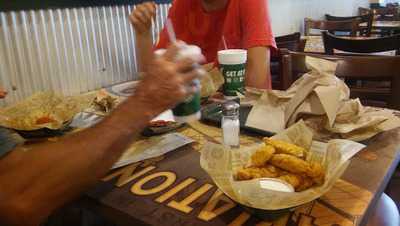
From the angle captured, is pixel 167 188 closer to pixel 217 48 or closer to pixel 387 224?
pixel 387 224

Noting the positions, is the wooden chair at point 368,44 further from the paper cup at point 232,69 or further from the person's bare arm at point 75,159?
the person's bare arm at point 75,159

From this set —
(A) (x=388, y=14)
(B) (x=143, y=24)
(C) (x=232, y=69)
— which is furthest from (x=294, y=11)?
(C) (x=232, y=69)

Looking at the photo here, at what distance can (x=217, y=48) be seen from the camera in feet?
5.89

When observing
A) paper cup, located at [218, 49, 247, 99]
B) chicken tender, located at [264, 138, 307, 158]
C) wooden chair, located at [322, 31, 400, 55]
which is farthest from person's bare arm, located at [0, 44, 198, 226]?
wooden chair, located at [322, 31, 400, 55]

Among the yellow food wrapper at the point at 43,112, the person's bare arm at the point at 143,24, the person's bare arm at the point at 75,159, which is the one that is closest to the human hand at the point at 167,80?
the person's bare arm at the point at 75,159

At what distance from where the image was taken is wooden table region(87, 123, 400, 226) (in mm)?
674

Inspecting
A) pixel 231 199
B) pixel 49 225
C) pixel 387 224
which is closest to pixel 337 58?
pixel 387 224

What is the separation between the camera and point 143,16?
1.57 meters

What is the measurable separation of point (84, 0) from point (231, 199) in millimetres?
1571

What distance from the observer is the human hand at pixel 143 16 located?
5.08 feet

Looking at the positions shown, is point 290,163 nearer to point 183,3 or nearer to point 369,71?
point 369,71

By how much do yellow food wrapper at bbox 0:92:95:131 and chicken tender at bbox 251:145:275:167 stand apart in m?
0.68

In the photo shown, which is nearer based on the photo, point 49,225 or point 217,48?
point 49,225

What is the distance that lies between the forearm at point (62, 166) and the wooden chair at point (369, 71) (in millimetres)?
1022
